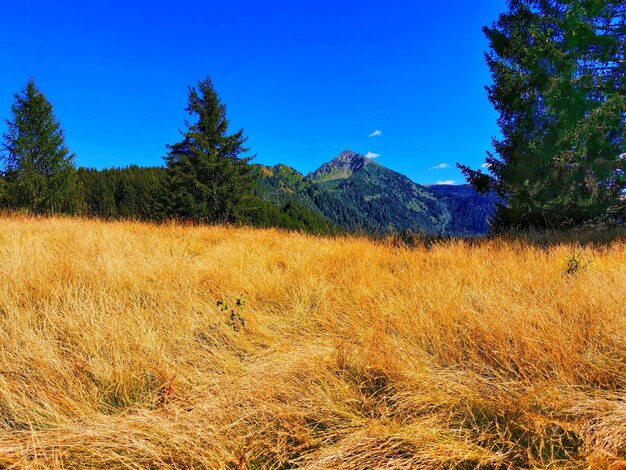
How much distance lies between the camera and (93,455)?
1326 millimetres

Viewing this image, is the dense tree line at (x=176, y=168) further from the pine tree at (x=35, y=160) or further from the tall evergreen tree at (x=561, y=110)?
the tall evergreen tree at (x=561, y=110)

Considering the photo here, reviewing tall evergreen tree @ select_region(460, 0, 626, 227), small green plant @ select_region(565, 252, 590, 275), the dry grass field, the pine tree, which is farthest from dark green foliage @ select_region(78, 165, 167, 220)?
small green plant @ select_region(565, 252, 590, 275)

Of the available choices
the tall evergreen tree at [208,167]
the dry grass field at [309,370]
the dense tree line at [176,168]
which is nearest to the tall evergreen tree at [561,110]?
the dry grass field at [309,370]

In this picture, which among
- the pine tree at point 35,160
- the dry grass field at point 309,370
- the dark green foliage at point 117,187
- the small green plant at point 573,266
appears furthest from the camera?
the dark green foliage at point 117,187

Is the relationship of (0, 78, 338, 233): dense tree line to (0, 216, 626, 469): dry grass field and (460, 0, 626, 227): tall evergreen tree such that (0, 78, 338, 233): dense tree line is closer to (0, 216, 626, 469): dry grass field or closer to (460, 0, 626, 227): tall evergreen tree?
(460, 0, 626, 227): tall evergreen tree

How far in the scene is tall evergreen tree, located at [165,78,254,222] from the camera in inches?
918

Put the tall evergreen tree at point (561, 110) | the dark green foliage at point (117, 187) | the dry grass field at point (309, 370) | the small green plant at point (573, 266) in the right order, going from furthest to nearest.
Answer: the dark green foliage at point (117, 187), the tall evergreen tree at point (561, 110), the small green plant at point (573, 266), the dry grass field at point (309, 370)

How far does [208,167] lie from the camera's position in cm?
2331

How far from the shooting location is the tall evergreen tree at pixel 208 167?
76.5 ft

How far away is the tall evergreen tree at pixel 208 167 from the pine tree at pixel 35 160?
26.7 feet

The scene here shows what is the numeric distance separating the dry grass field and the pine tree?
25796mm

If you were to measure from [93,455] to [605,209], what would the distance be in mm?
12280

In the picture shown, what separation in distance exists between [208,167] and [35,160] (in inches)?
527

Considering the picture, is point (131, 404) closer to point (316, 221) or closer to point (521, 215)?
point (521, 215)
